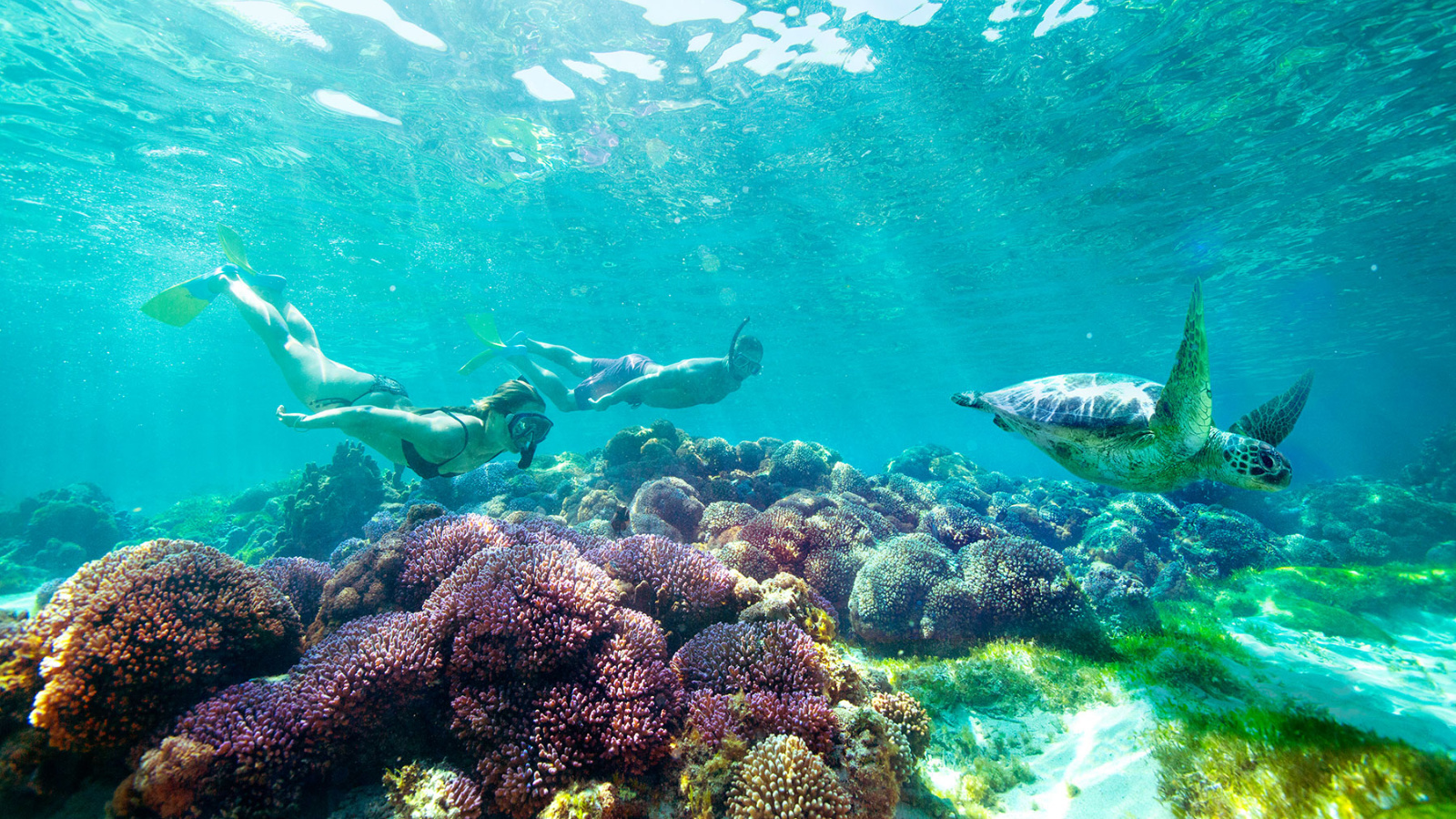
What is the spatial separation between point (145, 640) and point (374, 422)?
3175 millimetres

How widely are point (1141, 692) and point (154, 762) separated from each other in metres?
5.77

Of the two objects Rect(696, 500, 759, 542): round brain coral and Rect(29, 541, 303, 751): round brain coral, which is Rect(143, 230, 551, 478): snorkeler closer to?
Rect(29, 541, 303, 751): round brain coral

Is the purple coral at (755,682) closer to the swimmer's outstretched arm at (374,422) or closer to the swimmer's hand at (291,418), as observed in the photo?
the swimmer's outstretched arm at (374,422)

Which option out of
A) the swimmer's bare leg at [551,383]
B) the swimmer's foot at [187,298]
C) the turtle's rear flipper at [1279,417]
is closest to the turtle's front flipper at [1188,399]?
the turtle's rear flipper at [1279,417]

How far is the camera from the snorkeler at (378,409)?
5.50m

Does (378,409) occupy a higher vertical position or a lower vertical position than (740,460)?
lower

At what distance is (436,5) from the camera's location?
30.5ft

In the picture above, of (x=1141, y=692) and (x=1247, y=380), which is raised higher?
(x=1247, y=380)

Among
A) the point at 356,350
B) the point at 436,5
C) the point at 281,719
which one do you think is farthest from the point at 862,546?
the point at 356,350

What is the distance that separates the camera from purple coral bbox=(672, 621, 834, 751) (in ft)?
8.13

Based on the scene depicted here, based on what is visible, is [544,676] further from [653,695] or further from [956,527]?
[956,527]

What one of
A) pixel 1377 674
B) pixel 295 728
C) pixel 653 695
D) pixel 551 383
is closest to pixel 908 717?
pixel 653 695

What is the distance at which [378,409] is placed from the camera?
5473 mm

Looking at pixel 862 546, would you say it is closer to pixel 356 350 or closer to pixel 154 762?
pixel 154 762
